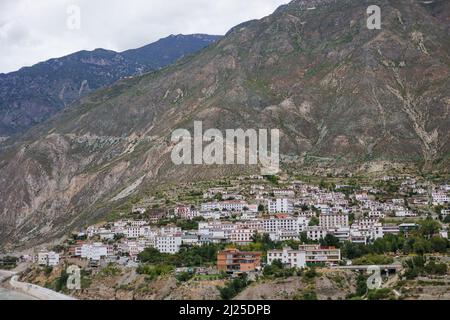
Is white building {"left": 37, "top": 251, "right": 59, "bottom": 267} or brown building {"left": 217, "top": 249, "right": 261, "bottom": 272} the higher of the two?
brown building {"left": 217, "top": 249, "right": 261, "bottom": 272}

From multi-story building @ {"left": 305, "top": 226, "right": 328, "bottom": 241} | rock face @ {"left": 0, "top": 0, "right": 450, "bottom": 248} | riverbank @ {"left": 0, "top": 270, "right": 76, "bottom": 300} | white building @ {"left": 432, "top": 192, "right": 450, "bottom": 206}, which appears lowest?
riverbank @ {"left": 0, "top": 270, "right": 76, "bottom": 300}

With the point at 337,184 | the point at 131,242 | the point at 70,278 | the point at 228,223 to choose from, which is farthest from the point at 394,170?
the point at 70,278

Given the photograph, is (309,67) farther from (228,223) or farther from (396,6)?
(228,223)

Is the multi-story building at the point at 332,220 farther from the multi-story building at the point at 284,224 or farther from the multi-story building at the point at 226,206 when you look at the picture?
the multi-story building at the point at 226,206

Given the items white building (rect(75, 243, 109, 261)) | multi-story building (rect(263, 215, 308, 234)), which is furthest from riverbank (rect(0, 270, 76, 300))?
multi-story building (rect(263, 215, 308, 234))

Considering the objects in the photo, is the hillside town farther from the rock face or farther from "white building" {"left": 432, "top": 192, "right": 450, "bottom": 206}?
the rock face

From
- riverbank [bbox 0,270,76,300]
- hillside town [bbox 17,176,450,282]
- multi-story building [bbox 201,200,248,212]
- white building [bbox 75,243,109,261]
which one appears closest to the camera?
hillside town [bbox 17,176,450,282]

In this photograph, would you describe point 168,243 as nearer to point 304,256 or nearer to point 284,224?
point 284,224
